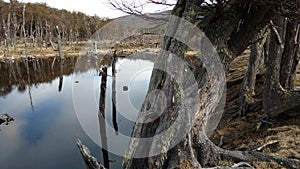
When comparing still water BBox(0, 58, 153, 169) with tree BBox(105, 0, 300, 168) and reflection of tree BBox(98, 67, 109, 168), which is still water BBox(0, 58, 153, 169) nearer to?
reflection of tree BBox(98, 67, 109, 168)

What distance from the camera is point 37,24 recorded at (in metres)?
52.1

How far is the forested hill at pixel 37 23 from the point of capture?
45422 millimetres

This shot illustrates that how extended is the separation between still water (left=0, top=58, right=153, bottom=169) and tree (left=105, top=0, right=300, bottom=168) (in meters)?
5.62

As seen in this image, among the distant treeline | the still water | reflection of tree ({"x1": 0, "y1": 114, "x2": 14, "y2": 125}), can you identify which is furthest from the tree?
the distant treeline

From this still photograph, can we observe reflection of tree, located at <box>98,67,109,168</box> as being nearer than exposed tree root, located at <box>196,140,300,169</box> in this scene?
No

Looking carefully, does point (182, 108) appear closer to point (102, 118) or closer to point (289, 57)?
point (289, 57)

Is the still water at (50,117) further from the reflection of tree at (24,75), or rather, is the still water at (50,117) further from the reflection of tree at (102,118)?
the reflection of tree at (102,118)

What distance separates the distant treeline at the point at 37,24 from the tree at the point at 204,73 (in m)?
41.9

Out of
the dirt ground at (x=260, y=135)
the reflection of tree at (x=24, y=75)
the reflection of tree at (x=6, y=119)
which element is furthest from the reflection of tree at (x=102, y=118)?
the reflection of tree at (x=24, y=75)


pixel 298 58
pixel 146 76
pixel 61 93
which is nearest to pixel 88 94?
pixel 61 93

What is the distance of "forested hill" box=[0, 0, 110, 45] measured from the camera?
45.4 meters

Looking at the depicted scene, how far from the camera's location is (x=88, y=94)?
17.8 metres

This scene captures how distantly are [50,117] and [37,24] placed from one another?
43.1 m

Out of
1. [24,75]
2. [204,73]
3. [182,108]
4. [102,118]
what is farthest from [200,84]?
[24,75]
